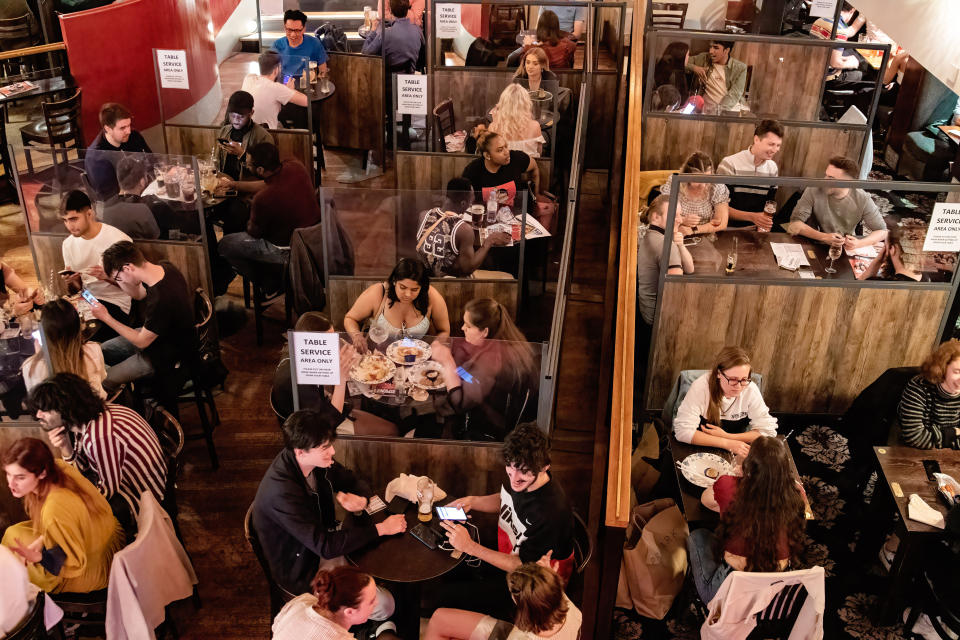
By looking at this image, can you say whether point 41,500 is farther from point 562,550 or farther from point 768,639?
point 768,639

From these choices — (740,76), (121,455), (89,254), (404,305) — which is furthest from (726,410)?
(740,76)

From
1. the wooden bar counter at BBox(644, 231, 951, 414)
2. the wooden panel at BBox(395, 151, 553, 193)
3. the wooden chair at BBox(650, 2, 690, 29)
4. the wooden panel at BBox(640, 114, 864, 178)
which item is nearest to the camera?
the wooden bar counter at BBox(644, 231, 951, 414)

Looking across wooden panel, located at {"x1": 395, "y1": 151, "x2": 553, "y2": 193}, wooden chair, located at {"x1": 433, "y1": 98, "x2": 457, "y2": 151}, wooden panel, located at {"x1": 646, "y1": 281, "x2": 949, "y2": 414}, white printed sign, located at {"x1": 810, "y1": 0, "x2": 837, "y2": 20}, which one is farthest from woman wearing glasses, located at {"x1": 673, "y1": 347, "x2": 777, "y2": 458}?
white printed sign, located at {"x1": 810, "y1": 0, "x2": 837, "y2": 20}

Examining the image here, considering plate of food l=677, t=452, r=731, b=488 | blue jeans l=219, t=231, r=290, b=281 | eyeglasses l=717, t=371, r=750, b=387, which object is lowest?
plate of food l=677, t=452, r=731, b=488

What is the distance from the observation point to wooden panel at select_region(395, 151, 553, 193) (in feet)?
20.7

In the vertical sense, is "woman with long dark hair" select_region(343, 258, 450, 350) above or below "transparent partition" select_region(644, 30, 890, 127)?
below

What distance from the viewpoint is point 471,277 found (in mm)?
5230

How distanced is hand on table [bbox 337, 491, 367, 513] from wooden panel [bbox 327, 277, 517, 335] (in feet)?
5.16

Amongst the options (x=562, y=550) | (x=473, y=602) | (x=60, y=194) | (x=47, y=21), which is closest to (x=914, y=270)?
(x=562, y=550)

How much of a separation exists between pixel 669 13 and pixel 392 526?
372 inches

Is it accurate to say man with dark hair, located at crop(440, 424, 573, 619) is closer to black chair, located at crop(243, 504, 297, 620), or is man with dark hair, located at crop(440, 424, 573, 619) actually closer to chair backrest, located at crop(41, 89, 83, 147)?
black chair, located at crop(243, 504, 297, 620)

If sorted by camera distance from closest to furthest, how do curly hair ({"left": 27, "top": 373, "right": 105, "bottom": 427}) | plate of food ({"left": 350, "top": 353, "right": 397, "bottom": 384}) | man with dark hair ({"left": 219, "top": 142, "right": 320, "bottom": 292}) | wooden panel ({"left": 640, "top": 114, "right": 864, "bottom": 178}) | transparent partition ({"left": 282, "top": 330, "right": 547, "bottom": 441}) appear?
curly hair ({"left": 27, "top": 373, "right": 105, "bottom": 427}) < transparent partition ({"left": 282, "top": 330, "right": 547, "bottom": 441}) < plate of food ({"left": 350, "top": 353, "right": 397, "bottom": 384}) < man with dark hair ({"left": 219, "top": 142, "right": 320, "bottom": 292}) < wooden panel ({"left": 640, "top": 114, "right": 864, "bottom": 178})

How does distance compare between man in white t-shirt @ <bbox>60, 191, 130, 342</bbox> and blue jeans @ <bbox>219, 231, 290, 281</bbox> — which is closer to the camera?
man in white t-shirt @ <bbox>60, 191, 130, 342</bbox>

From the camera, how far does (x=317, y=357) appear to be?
3.75m
